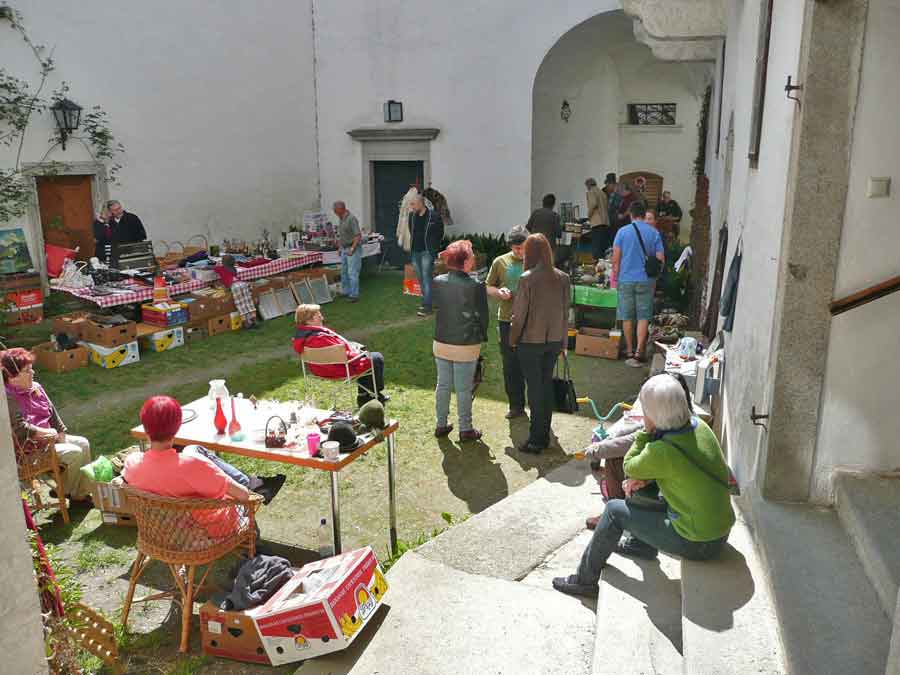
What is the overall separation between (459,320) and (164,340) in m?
5.21

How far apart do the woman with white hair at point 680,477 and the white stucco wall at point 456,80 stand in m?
11.6

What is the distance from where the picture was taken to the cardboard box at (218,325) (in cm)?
1094

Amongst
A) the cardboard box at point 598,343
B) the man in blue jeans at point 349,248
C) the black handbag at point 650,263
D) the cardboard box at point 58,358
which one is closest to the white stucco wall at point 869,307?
the black handbag at point 650,263

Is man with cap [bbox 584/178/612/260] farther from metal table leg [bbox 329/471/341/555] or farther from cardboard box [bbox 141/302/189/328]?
metal table leg [bbox 329/471/341/555]

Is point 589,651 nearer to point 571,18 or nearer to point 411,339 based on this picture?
point 411,339

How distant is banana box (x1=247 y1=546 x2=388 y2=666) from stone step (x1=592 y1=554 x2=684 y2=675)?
1.19 meters

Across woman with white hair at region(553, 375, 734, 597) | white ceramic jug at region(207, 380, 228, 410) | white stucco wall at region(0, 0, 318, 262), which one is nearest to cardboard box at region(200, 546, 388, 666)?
woman with white hair at region(553, 375, 734, 597)

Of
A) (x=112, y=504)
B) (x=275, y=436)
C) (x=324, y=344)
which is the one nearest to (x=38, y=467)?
(x=112, y=504)

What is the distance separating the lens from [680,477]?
149 inches

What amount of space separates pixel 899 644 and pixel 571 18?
13.7 m

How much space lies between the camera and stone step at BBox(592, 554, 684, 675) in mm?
3439

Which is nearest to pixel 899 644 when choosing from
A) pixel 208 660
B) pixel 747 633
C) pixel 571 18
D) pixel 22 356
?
pixel 747 633

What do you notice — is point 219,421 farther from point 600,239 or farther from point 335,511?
point 600,239

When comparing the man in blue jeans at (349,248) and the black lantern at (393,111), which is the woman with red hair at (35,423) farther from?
the black lantern at (393,111)
